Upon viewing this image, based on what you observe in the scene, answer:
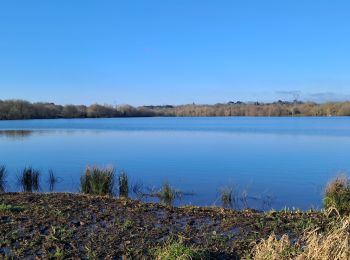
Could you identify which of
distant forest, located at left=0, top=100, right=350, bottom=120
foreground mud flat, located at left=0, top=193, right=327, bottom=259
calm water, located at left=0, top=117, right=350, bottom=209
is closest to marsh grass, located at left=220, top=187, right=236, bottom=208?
calm water, located at left=0, top=117, right=350, bottom=209

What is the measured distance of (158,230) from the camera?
727 centimetres

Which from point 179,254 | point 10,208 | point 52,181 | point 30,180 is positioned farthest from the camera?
point 52,181

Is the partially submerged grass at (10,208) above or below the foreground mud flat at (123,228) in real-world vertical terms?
above

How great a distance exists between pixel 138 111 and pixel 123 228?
113 m

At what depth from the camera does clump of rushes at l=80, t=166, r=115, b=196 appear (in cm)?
1353

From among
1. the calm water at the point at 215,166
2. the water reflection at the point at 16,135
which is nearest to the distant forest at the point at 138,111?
the water reflection at the point at 16,135

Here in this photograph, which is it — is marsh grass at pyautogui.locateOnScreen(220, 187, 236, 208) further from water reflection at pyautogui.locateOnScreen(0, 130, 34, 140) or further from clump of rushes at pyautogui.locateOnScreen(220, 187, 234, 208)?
water reflection at pyautogui.locateOnScreen(0, 130, 34, 140)

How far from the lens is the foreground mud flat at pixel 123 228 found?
6246mm

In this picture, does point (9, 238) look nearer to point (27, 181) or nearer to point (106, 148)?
point (27, 181)

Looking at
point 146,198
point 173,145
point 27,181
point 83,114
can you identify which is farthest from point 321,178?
point 83,114

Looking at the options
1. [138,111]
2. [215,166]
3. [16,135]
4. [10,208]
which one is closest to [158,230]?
[10,208]

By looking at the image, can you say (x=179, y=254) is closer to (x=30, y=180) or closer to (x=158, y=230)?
(x=158, y=230)

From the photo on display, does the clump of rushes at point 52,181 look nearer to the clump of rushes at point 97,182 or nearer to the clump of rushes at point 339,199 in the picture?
the clump of rushes at point 97,182

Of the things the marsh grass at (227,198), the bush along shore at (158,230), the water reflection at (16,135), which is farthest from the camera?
the water reflection at (16,135)
